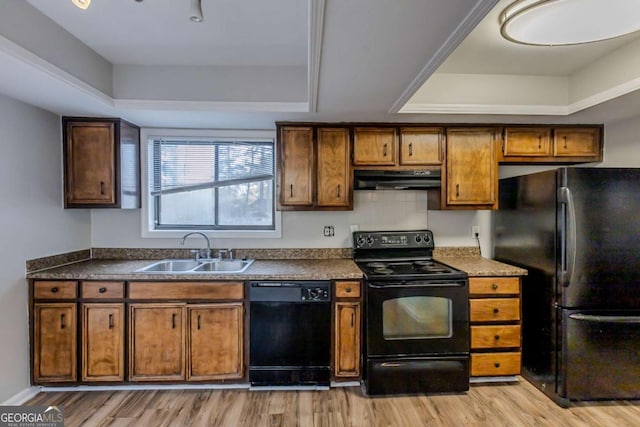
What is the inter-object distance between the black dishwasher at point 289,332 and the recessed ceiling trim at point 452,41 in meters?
1.53

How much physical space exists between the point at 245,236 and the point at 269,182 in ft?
1.93

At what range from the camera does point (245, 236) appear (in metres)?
3.37

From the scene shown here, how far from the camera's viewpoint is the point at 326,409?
2459 millimetres

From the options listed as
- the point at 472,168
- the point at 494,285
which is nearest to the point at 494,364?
the point at 494,285

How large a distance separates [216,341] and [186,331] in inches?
9.5

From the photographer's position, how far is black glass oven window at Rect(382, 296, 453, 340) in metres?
Answer: 2.65

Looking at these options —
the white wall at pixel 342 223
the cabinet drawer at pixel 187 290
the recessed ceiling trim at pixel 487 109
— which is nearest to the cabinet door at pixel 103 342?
the cabinet drawer at pixel 187 290

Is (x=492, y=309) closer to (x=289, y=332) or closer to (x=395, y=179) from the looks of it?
(x=395, y=179)

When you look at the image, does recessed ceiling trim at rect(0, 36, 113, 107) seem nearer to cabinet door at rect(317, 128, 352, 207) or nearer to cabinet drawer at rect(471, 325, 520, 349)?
cabinet door at rect(317, 128, 352, 207)

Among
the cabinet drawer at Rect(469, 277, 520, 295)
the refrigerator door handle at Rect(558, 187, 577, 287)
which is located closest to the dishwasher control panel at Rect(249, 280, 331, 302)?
the cabinet drawer at Rect(469, 277, 520, 295)

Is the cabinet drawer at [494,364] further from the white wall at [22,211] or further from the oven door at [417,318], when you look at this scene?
the white wall at [22,211]

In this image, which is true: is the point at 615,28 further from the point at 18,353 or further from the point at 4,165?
the point at 18,353

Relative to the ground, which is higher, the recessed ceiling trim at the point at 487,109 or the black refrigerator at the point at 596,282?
the recessed ceiling trim at the point at 487,109

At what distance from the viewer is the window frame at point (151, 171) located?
10.9 feet
